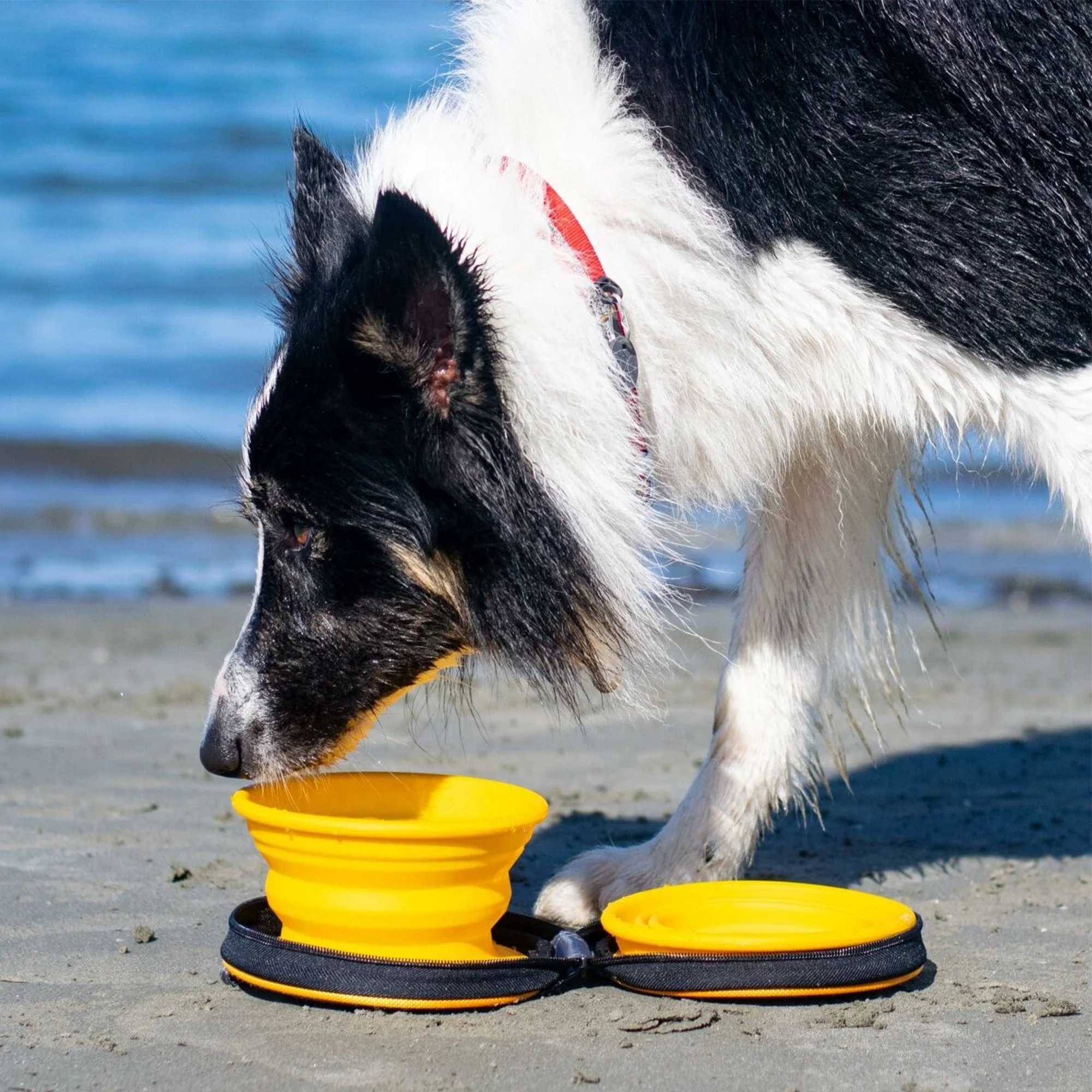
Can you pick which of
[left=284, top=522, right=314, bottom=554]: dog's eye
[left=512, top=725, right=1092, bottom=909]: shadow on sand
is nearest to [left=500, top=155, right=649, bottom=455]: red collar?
[left=284, top=522, right=314, bottom=554]: dog's eye

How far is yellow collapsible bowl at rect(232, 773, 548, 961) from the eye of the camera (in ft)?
8.32

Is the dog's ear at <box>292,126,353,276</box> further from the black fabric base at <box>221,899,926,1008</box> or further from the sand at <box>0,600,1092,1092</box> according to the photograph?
the sand at <box>0,600,1092,1092</box>

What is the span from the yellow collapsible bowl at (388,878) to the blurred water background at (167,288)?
0.76 m

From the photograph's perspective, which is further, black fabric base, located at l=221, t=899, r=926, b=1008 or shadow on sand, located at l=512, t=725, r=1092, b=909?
shadow on sand, located at l=512, t=725, r=1092, b=909

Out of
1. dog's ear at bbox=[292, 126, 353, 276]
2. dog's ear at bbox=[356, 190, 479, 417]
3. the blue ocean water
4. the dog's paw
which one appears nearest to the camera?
dog's ear at bbox=[356, 190, 479, 417]

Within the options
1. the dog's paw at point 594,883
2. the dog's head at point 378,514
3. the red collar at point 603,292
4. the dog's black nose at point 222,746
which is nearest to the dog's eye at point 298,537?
the dog's head at point 378,514

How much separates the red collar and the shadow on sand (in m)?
1.26

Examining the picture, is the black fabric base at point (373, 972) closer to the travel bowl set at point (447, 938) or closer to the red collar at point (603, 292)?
the travel bowl set at point (447, 938)

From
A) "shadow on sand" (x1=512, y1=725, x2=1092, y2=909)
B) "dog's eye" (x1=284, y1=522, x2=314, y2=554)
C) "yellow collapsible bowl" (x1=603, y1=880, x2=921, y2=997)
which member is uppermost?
"dog's eye" (x1=284, y1=522, x2=314, y2=554)

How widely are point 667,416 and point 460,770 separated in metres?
1.77

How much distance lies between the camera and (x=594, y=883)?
10.7 ft

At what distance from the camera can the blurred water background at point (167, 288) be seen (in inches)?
284

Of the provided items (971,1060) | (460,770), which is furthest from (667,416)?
(460,770)

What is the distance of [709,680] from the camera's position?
5496 mm
